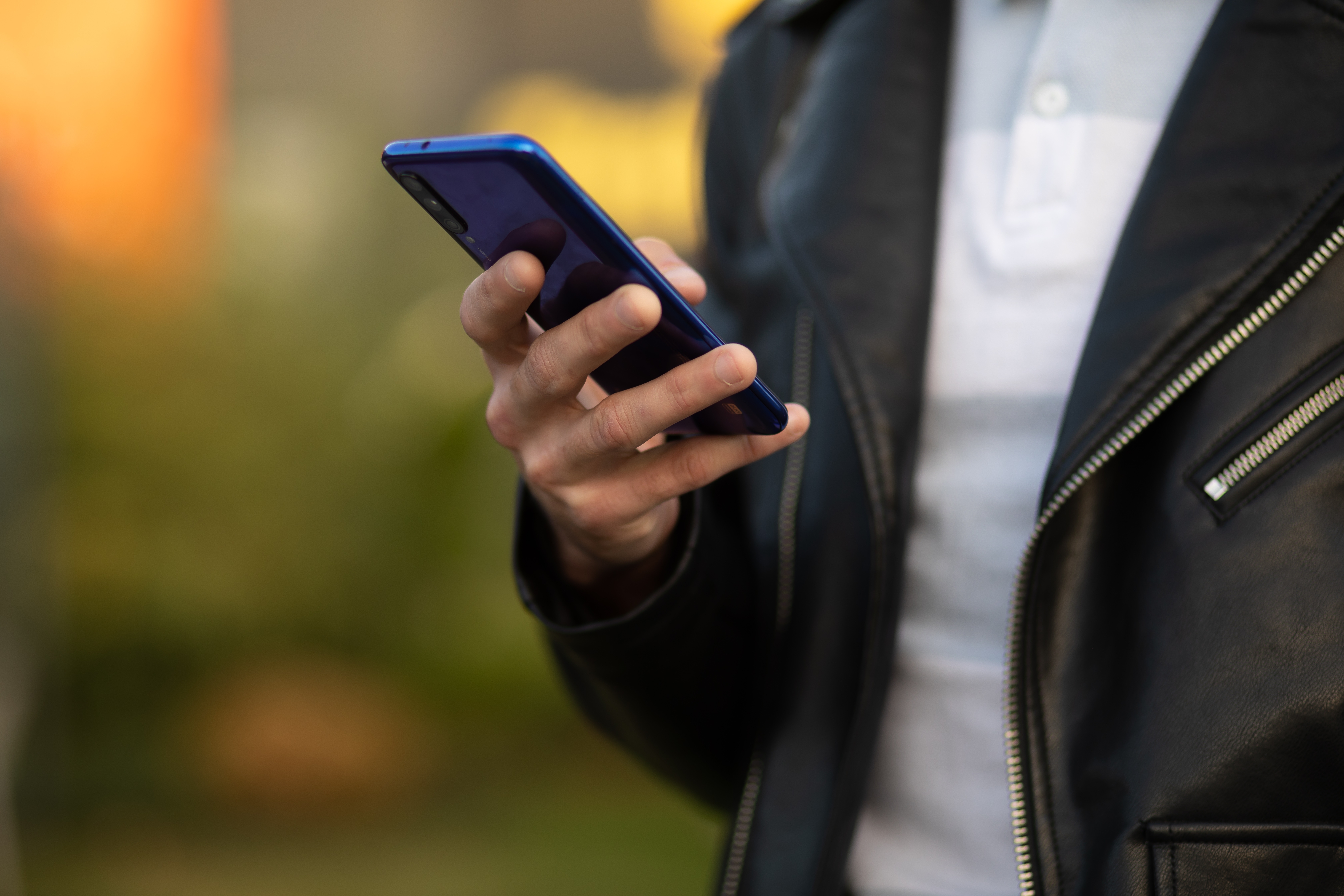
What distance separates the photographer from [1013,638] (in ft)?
2.96

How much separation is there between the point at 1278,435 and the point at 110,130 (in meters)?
4.69

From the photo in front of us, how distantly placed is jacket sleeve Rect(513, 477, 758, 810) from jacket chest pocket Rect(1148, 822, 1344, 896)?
1.64 ft

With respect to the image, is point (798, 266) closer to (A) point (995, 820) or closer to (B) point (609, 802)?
(A) point (995, 820)

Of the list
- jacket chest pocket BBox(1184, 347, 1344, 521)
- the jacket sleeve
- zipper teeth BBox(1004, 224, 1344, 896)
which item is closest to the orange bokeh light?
the jacket sleeve

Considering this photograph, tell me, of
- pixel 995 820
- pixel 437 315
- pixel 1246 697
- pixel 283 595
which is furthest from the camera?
pixel 437 315

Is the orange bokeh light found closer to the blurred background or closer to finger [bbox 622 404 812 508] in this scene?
the blurred background

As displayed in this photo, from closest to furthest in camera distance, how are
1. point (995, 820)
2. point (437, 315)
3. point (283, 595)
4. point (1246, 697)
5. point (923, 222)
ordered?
point (1246, 697) → point (995, 820) → point (923, 222) → point (283, 595) → point (437, 315)

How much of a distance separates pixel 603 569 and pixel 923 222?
505mm

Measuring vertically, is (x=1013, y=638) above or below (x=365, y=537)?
below

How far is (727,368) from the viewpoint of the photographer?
714 mm

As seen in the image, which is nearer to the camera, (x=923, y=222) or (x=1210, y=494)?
(x=1210, y=494)

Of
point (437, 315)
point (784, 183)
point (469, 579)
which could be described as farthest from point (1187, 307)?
point (437, 315)

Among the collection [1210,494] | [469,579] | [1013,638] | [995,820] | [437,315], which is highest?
[437,315]

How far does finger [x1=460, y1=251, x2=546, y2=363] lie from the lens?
730 mm
